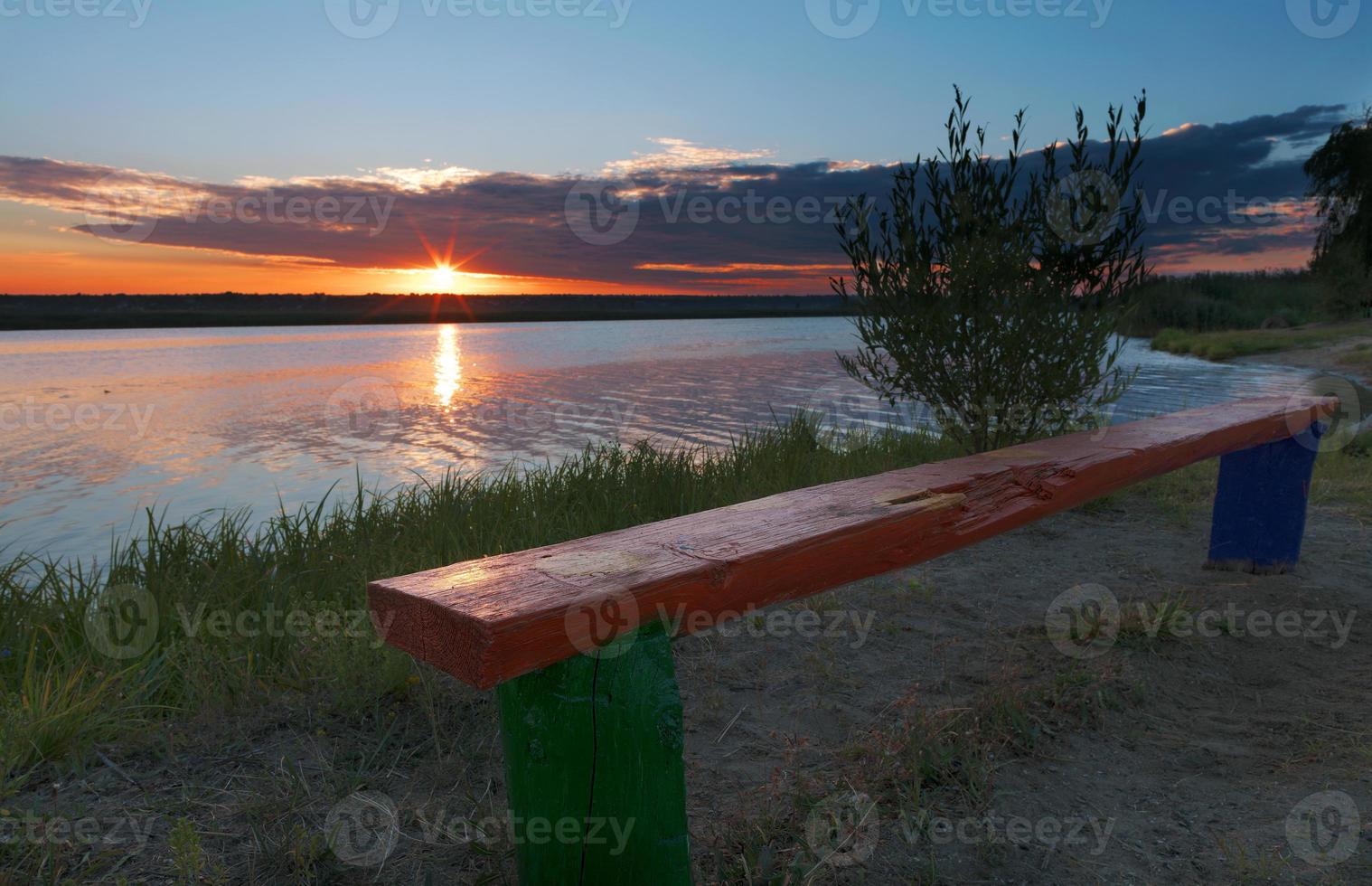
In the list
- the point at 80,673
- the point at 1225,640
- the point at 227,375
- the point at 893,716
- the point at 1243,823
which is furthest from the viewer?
the point at 227,375

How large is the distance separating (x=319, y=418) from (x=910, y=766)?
38.3 ft

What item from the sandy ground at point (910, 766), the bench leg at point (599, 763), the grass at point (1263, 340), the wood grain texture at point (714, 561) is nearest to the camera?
the wood grain texture at point (714, 561)

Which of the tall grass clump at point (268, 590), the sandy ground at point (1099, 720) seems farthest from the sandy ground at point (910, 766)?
the tall grass clump at point (268, 590)

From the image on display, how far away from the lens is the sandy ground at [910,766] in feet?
7.18

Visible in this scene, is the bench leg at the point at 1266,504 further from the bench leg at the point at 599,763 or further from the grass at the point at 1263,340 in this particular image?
the grass at the point at 1263,340

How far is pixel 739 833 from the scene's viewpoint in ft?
7.35

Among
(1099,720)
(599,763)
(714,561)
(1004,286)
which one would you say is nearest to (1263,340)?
(1004,286)

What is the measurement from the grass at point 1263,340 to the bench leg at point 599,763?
28218mm

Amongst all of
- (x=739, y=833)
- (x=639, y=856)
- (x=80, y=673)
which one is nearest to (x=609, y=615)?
(x=639, y=856)

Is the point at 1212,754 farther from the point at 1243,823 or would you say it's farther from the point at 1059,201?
the point at 1059,201

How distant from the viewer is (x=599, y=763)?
1698mm

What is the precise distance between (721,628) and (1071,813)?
1762mm

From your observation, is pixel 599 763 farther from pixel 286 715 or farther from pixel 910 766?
pixel 286 715

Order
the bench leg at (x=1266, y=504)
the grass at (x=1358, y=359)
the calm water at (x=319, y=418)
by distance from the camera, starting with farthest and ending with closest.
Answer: the grass at (x=1358, y=359) → the calm water at (x=319, y=418) → the bench leg at (x=1266, y=504)
